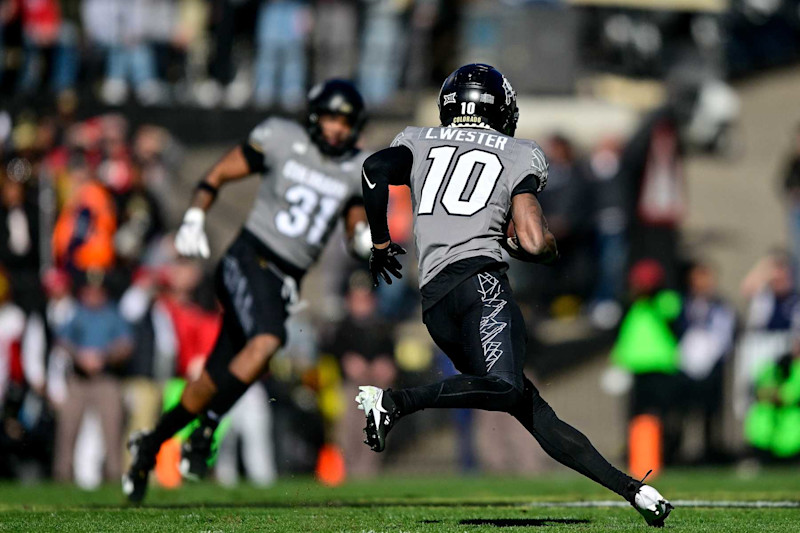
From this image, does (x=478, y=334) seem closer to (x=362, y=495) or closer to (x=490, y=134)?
(x=490, y=134)

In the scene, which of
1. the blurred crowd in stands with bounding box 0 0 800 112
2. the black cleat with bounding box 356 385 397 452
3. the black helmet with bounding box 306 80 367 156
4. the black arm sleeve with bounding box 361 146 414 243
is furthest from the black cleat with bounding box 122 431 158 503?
the blurred crowd in stands with bounding box 0 0 800 112

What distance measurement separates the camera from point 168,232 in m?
15.0

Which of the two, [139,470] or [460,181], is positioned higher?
[460,181]

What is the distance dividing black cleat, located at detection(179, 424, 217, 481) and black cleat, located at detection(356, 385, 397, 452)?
227 cm

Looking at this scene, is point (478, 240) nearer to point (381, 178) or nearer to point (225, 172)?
point (381, 178)

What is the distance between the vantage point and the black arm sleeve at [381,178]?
21.7ft

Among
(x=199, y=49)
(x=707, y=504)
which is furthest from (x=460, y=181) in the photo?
(x=199, y=49)

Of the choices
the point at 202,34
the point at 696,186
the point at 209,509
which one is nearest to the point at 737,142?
the point at 696,186

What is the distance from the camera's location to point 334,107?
28.2ft

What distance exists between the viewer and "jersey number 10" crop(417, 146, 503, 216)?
6.62m

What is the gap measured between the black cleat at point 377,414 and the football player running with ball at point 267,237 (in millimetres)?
2142

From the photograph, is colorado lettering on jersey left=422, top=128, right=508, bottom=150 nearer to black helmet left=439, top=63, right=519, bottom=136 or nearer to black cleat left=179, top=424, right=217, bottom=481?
black helmet left=439, top=63, right=519, bottom=136

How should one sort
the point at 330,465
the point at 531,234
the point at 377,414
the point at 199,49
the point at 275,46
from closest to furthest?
the point at 377,414
the point at 531,234
the point at 330,465
the point at 275,46
the point at 199,49

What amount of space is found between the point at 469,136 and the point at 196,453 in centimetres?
265
